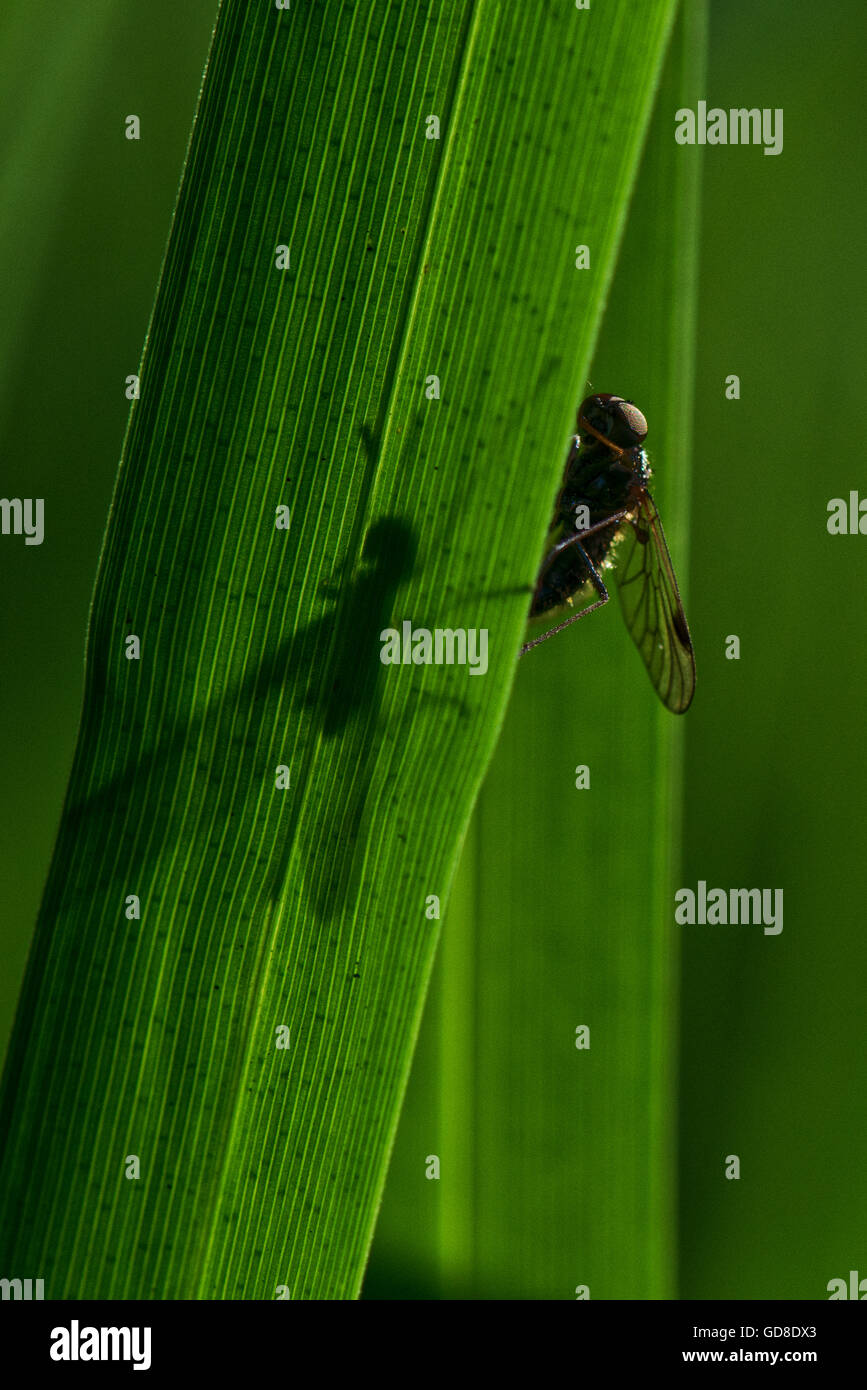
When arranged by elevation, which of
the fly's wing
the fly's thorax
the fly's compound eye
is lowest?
the fly's wing

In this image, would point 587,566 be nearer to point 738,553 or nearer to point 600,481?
point 600,481

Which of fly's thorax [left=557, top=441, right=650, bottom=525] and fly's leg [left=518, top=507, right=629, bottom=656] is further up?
fly's thorax [left=557, top=441, right=650, bottom=525]

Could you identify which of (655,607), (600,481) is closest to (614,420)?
(600,481)

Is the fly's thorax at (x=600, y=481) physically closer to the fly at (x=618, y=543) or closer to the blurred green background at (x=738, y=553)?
the fly at (x=618, y=543)

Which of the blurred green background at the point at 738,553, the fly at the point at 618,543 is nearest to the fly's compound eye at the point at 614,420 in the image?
the fly at the point at 618,543

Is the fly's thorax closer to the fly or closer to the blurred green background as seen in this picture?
the fly

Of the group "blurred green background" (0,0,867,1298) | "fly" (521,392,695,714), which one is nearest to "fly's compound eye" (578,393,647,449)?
"fly" (521,392,695,714)

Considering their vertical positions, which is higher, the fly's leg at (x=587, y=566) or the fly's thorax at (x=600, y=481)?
the fly's thorax at (x=600, y=481)
